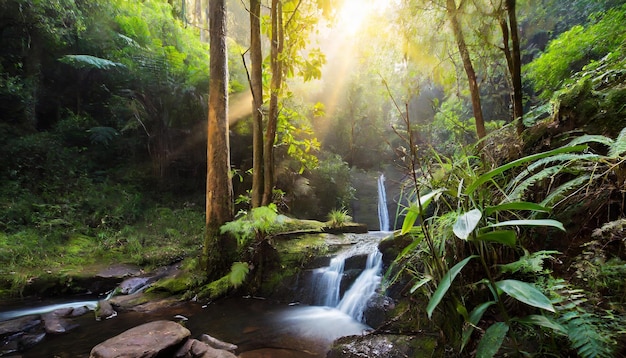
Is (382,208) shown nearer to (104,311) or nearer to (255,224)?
(255,224)

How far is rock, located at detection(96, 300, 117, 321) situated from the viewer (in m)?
4.37

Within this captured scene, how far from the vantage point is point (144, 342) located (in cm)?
287

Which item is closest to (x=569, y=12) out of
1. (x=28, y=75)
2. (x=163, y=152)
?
(x=163, y=152)

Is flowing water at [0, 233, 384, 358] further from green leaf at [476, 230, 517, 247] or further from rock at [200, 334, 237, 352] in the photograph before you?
green leaf at [476, 230, 517, 247]

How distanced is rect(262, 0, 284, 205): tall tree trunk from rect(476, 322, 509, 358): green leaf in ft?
14.1

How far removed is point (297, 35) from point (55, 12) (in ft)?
26.4

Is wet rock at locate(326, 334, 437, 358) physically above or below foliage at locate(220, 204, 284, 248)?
below

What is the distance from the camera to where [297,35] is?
16.6 feet

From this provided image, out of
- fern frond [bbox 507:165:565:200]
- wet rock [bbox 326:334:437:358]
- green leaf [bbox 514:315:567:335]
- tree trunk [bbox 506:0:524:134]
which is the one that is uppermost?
tree trunk [bbox 506:0:524:134]

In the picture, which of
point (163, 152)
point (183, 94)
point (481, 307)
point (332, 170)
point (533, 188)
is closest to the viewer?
point (481, 307)

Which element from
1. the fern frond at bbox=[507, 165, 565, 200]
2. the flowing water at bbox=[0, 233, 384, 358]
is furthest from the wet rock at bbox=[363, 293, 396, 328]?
the fern frond at bbox=[507, 165, 565, 200]

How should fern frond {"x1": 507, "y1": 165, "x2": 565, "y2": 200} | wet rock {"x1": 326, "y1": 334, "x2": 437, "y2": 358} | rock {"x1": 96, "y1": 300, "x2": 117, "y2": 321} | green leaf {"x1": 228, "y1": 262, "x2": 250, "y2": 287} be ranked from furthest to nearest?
green leaf {"x1": 228, "y1": 262, "x2": 250, "y2": 287} → rock {"x1": 96, "y1": 300, "x2": 117, "y2": 321} → wet rock {"x1": 326, "y1": 334, "x2": 437, "y2": 358} → fern frond {"x1": 507, "y1": 165, "x2": 565, "y2": 200}

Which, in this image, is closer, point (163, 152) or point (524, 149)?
point (524, 149)

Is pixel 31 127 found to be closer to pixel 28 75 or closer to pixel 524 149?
pixel 28 75
